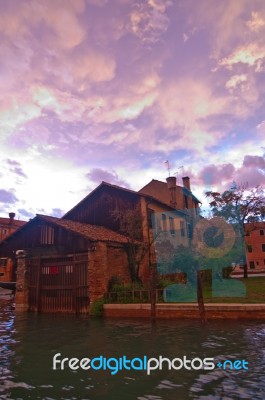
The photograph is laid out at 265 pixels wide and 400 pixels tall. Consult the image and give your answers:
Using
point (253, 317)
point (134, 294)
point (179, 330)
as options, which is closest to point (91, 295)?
point (134, 294)

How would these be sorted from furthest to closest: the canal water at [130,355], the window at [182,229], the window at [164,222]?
the window at [182,229] → the window at [164,222] → the canal water at [130,355]

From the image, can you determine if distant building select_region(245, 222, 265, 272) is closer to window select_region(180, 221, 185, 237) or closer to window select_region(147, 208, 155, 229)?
window select_region(180, 221, 185, 237)

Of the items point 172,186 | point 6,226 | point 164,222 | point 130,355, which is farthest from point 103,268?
point 6,226

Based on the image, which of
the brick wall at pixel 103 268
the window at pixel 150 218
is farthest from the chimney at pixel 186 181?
the brick wall at pixel 103 268

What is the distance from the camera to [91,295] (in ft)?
50.5

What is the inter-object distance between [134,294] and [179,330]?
447cm

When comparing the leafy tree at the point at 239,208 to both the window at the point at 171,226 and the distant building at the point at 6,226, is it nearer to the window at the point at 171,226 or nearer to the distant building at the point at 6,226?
the window at the point at 171,226

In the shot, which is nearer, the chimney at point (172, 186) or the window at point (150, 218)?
the window at point (150, 218)

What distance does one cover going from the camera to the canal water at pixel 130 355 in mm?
5391

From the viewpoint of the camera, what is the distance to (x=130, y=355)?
764 cm

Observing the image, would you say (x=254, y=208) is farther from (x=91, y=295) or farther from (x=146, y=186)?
(x=91, y=295)

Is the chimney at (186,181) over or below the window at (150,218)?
over

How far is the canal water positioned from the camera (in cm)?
539

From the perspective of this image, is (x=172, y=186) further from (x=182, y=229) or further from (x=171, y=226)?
(x=171, y=226)
